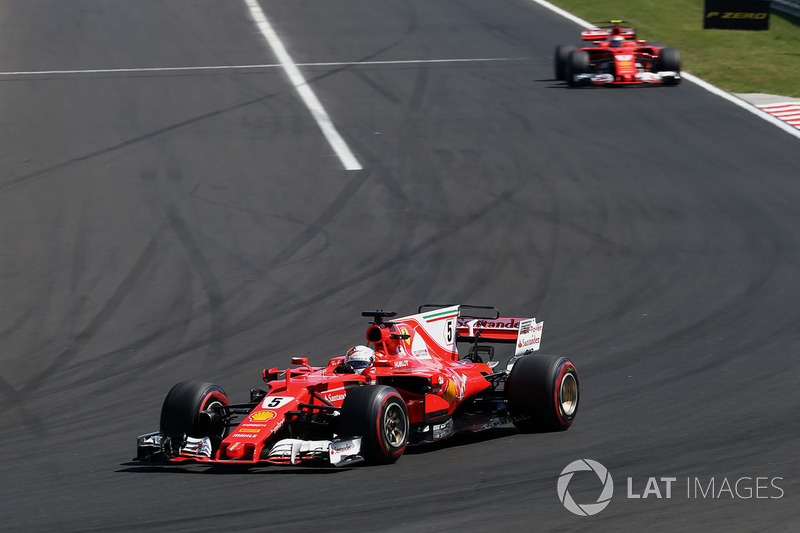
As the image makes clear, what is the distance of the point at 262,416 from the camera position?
9.84m

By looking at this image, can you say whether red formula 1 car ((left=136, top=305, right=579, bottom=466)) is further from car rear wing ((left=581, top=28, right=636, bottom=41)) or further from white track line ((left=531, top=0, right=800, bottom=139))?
car rear wing ((left=581, top=28, right=636, bottom=41))

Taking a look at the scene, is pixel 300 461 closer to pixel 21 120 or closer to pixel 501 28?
pixel 21 120

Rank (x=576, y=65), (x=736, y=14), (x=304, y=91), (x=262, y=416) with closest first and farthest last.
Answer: (x=262, y=416) < (x=304, y=91) < (x=576, y=65) < (x=736, y=14)

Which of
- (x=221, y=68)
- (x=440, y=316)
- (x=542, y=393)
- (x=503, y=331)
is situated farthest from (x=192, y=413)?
(x=221, y=68)

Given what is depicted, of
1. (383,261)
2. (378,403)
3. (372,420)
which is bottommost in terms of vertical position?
(383,261)

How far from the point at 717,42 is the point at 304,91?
44.6ft

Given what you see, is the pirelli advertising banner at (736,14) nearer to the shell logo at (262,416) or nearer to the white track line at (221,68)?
the white track line at (221,68)

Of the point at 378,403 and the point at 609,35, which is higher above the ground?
the point at 609,35

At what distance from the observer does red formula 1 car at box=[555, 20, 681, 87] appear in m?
28.6

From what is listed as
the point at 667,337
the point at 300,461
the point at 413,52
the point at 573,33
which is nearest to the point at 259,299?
the point at 667,337

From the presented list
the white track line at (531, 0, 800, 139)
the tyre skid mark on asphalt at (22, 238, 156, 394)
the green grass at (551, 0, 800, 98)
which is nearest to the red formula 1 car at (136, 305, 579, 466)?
the tyre skid mark on asphalt at (22, 238, 156, 394)

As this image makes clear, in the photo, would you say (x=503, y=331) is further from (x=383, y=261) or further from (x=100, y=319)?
(x=100, y=319)

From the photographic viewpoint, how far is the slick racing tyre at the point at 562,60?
28.9m

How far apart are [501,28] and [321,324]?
69.2ft
